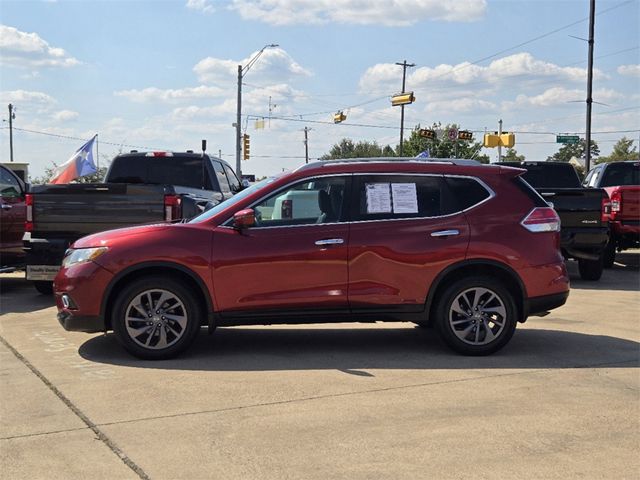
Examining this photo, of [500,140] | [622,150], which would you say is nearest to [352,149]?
[622,150]

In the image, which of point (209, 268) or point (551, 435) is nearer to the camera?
point (551, 435)

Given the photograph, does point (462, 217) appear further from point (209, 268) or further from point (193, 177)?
point (193, 177)

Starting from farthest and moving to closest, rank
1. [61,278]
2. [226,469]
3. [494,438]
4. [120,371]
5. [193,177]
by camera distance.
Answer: [193,177] < [61,278] < [120,371] < [494,438] < [226,469]

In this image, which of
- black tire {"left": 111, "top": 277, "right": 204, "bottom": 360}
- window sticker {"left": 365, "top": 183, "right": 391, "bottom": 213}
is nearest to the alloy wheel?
window sticker {"left": 365, "top": 183, "right": 391, "bottom": 213}

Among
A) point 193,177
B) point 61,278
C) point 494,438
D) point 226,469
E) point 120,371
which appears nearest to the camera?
point 226,469

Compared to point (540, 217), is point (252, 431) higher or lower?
lower

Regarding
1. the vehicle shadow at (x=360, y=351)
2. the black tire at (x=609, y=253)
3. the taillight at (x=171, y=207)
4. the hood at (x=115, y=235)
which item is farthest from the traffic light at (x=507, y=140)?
the hood at (x=115, y=235)

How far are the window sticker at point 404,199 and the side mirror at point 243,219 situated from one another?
1.33 meters

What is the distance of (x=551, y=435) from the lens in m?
4.59

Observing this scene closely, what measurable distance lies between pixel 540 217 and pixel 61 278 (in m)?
4.50

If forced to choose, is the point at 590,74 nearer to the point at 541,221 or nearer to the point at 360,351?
the point at 541,221

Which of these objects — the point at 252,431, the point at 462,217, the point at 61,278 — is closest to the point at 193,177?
the point at 61,278

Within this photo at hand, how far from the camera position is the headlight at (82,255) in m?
6.42

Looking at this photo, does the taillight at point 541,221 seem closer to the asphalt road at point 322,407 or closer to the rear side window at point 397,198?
the rear side window at point 397,198
